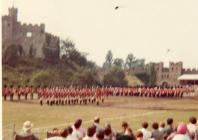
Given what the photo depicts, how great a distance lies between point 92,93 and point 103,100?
2.47 feet

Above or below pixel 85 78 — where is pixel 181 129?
below

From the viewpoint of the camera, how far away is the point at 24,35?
1593 cm

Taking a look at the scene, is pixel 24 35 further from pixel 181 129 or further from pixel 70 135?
pixel 181 129

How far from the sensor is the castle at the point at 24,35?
1236 centimetres

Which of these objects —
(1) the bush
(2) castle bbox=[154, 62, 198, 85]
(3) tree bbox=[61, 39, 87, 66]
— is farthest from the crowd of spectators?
(3) tree bbox=[61, 39, 87, 66]

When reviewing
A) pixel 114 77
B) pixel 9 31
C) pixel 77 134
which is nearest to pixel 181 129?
pixel 77 134

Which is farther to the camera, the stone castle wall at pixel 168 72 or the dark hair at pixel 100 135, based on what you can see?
the stone castle wall at pixel 168 72

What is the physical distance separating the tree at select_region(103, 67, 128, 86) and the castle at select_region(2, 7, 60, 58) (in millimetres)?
2197

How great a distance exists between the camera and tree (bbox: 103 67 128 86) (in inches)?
814

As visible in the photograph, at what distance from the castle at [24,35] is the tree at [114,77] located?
86.5 inches

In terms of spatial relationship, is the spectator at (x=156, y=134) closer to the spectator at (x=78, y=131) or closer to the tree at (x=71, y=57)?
the spectator at (x=78, y=131)

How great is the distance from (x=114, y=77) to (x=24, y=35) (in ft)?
19.2

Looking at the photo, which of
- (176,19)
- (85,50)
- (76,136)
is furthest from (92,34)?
(76,136)

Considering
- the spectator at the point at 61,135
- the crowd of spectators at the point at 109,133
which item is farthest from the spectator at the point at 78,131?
the spectator at the point at 61,135
